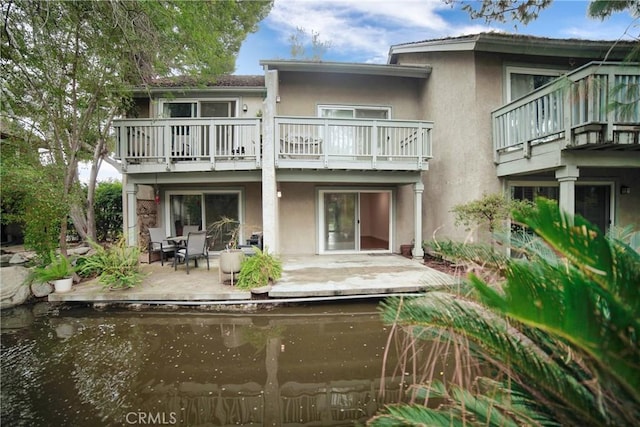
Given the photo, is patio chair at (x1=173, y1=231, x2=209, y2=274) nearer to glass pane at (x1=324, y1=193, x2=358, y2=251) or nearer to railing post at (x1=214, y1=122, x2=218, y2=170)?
railing post at (x1=214, y1=122, x2=218, y2=170)

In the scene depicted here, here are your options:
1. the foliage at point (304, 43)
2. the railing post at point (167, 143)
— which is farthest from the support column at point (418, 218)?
the foliage at point (304, 43)

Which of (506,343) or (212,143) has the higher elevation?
(212,143)

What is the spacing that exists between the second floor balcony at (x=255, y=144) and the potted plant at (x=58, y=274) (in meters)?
2.65

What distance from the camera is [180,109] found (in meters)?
9.23

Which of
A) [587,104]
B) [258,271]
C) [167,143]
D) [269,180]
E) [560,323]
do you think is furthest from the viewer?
[167,143]

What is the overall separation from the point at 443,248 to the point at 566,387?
41.4 inches

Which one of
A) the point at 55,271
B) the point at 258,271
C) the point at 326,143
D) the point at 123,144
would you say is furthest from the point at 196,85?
the point at 258,271

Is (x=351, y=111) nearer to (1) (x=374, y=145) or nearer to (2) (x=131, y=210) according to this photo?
(1) (x=374, y=145)

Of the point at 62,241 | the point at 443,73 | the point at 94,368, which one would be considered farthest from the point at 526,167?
the point at 62,241

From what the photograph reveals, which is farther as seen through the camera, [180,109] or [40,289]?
[180,109]

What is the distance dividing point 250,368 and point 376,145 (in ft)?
19.9

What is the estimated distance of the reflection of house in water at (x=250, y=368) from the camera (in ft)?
9.26

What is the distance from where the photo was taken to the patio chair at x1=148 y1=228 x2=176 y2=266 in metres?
7.72

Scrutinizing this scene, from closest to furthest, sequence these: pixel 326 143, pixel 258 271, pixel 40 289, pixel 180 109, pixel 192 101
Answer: pixel 258 271 → pixel 40 289 → pixel 326 143 → pixel 192 101 → pixel 180 109
